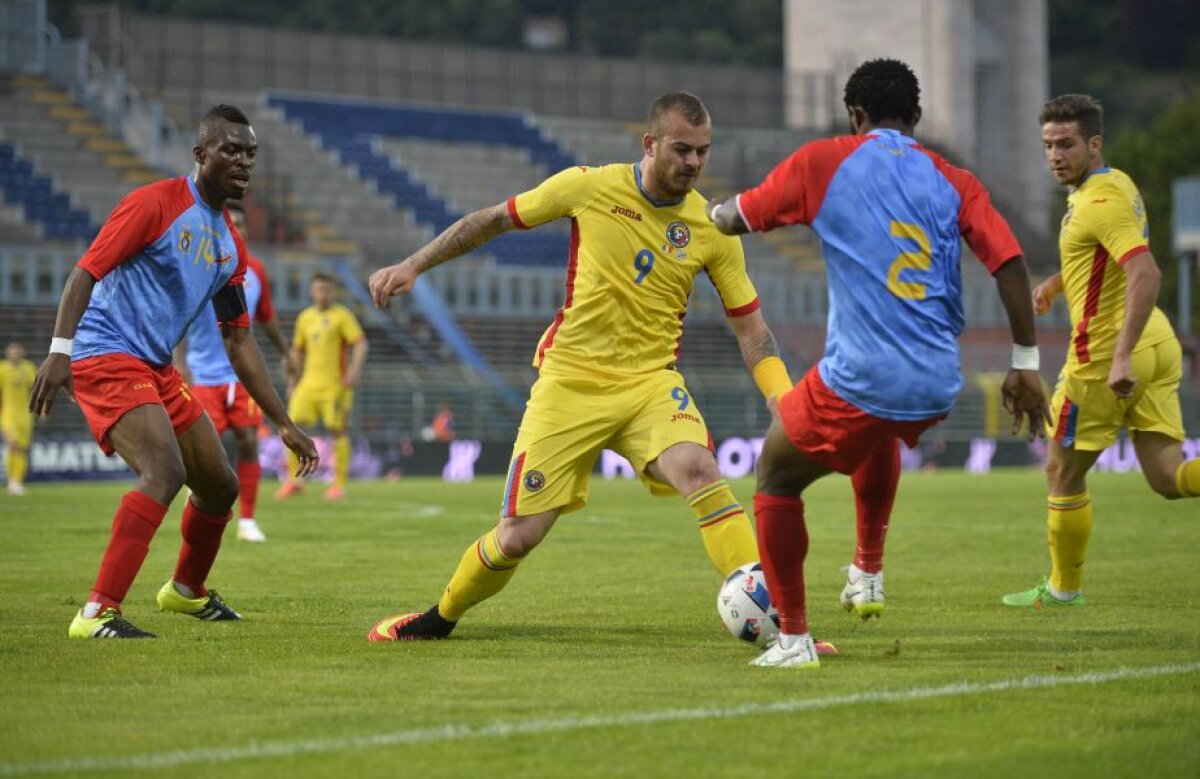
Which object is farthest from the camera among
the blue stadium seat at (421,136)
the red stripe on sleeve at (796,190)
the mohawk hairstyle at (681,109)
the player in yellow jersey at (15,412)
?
the blue stadium seat at (421,136)

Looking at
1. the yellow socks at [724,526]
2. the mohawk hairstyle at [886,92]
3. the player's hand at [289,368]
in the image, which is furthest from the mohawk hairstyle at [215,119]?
the player's hand at [289,368]

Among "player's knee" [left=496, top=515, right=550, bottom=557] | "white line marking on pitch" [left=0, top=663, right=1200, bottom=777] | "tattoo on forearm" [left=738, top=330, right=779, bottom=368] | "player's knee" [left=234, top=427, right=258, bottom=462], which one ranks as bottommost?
"player's knee" [left=234, top=427, right=258, bottom=462]

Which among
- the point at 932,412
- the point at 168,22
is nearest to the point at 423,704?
the point at 932,412

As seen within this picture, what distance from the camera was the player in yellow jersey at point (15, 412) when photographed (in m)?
24.7

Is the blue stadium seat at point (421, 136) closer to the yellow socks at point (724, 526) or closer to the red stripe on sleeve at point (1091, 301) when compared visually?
the red stripe on sleeve at point (1091, 301)

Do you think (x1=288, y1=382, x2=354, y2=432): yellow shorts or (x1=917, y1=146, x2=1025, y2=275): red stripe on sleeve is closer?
(x1=917, y1=146, x2=1025, y2=275): red stripe on sleeve

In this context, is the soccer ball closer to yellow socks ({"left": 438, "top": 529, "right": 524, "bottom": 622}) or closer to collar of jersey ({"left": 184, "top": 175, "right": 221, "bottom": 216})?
yellow socks ({"left": 438, "top": 529, "right": 524, "bottom": 622})

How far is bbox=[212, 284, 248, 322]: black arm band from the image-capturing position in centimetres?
895

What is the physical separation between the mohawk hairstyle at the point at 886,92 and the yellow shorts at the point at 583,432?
1551 mm

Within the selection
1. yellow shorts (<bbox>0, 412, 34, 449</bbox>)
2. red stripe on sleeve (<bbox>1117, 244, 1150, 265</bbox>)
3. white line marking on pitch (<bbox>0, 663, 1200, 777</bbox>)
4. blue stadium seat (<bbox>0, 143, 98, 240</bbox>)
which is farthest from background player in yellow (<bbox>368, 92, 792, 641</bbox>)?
blue stadium seat (<bbox>0, 143, 98, 240</bbox>)

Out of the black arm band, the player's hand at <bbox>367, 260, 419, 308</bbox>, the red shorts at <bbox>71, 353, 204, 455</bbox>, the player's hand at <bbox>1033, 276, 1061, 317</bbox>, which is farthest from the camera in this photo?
the player's hand at <bbox>1033, 276, 1061, 317</bbox>

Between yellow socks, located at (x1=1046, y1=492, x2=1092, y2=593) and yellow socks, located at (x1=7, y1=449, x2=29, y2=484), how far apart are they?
699 inches

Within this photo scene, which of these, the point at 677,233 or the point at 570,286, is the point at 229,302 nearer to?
the point at 570,286

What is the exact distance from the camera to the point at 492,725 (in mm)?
5680
